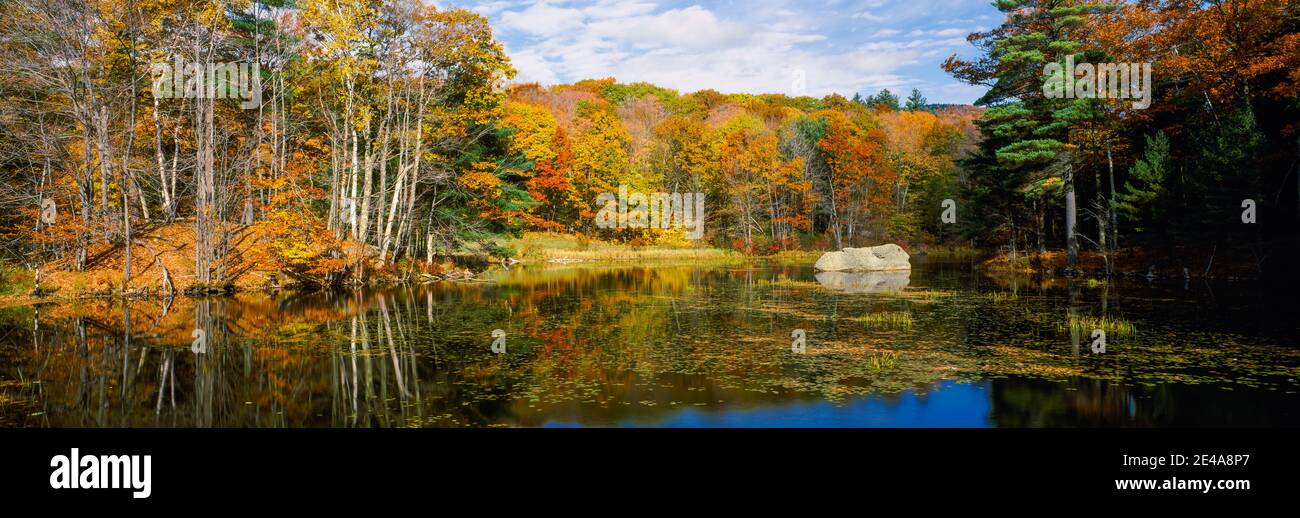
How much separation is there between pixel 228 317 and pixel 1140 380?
15.1m

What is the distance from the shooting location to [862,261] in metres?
29.7

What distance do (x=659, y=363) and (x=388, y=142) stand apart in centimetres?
1617

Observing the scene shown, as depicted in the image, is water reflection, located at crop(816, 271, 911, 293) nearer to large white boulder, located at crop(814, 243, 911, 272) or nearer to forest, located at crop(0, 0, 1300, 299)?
large white boulder, located at crop(814, 243, 911, 272)

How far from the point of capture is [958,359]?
9.72m

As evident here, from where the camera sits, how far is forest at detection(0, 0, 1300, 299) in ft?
58.5

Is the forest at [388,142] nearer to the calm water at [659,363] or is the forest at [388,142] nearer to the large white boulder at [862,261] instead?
the calm water at [659,363]

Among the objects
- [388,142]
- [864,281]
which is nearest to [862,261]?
[864,281]

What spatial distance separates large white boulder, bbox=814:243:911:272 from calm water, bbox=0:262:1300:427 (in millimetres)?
12477

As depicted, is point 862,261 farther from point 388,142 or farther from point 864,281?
point 388,142
